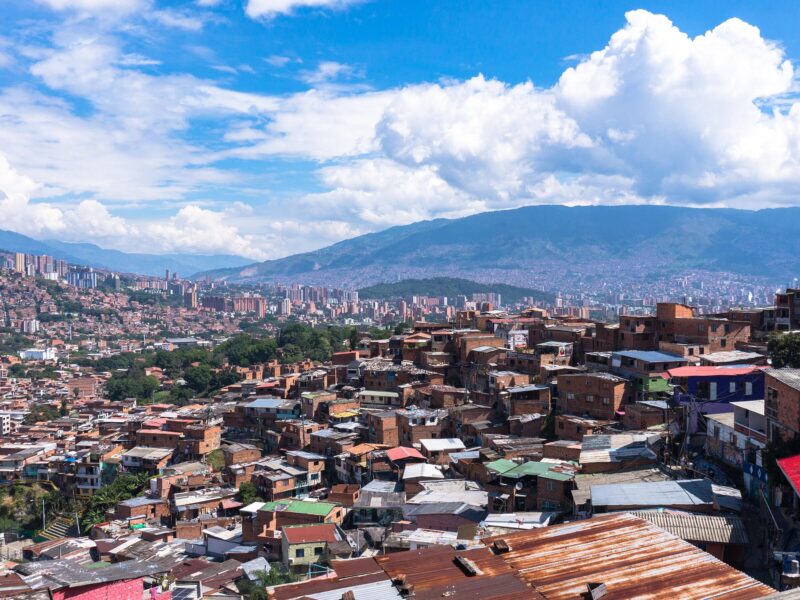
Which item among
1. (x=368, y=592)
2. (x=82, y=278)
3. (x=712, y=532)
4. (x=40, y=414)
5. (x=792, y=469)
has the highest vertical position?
(x=82, y=278)

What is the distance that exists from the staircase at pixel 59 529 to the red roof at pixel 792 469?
20.8 m

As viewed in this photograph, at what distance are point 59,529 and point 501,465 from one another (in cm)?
1585

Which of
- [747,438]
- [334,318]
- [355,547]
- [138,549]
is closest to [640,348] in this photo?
[747,438]

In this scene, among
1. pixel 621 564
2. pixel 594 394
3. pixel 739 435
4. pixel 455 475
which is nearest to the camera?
pixel 621 564

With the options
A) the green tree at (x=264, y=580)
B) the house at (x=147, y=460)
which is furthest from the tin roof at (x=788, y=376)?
the house at (x=147, y=460)

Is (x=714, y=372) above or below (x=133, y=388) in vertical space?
above

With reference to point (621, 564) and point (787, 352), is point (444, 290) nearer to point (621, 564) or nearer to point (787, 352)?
point (787, 352)

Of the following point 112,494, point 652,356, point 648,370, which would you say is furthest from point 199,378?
point 648,370

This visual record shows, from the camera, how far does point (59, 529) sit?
2336 cm

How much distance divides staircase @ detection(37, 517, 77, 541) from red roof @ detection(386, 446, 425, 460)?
35.8 feet

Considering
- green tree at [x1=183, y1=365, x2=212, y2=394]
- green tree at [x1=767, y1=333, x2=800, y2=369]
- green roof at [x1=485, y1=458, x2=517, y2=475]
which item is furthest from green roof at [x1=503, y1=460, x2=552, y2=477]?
green tree at [x1=183, y1=365, x2=212, y2=394]

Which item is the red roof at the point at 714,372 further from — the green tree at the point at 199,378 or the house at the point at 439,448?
the green tree at the point at 199,378

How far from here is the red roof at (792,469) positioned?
908 cm

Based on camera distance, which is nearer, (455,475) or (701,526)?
(701,526)
